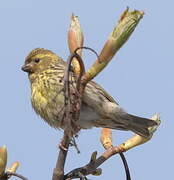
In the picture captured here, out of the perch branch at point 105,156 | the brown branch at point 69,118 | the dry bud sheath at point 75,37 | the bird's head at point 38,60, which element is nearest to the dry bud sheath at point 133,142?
the perch branch at point 105,156

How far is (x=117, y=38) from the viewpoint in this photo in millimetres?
2285

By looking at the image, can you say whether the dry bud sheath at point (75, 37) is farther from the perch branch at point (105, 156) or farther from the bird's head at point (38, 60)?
the bird's head at point (38, 60)

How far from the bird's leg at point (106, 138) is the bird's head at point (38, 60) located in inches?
96.1

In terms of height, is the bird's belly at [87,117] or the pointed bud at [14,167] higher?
the bird's belly at [87,117]

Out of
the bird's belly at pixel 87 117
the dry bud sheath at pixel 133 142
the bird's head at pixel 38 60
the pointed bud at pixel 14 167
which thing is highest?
the bird's head at pixel 38 60

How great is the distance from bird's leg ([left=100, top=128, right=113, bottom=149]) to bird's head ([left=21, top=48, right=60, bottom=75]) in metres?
2.44

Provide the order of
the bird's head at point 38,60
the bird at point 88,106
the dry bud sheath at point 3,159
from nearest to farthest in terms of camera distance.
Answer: the dry bud sheath at point 3,159 → the bird at point 88,106 → the bird's head at point 38,60

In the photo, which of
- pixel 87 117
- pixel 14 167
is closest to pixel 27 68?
pixel 87 117

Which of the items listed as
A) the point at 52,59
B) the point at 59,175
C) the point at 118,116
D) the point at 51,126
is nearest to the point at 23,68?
the point at 52,59

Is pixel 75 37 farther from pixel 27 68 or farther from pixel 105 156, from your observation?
pixel 27 68

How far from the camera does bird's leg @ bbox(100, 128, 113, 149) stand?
2932 mm

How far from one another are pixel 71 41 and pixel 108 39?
0.55 metres

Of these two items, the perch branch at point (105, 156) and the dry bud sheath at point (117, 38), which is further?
the perch branch at point (105, 156)

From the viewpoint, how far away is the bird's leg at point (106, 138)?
2.93 m
